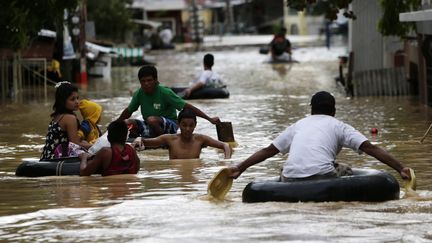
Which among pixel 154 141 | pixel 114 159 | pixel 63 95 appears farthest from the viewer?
pixel 154 141

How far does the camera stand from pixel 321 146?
34.2 feet

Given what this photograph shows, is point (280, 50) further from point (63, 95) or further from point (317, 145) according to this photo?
point (317, 145)

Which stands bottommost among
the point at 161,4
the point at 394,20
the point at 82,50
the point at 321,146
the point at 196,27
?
the point at 321,146

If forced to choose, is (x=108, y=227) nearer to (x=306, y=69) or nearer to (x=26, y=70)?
(x=26, y=70)

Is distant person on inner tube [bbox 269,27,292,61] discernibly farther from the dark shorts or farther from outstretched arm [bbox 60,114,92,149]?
the dark shorts

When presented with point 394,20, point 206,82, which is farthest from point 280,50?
point 394,20

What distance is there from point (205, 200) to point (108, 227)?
5.24 ft

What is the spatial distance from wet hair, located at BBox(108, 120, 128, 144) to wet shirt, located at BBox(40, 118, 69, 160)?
3.21 feet

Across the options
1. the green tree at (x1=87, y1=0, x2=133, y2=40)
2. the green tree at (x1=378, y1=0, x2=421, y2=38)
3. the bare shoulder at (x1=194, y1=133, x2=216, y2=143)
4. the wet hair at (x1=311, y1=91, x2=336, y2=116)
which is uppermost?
the green tree at (x1=87, y1=0, x2=133, y2=40)

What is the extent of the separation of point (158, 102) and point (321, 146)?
6.15 meters

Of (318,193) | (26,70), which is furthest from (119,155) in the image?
(26,70)

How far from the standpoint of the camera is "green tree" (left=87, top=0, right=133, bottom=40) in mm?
51094

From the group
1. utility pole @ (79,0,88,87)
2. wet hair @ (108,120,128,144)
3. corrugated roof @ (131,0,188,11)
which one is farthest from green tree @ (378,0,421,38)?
corrugated roof @ (131,0,188,11)

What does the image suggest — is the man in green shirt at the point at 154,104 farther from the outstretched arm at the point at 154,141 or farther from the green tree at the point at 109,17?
the green tree at the point at 109,17
